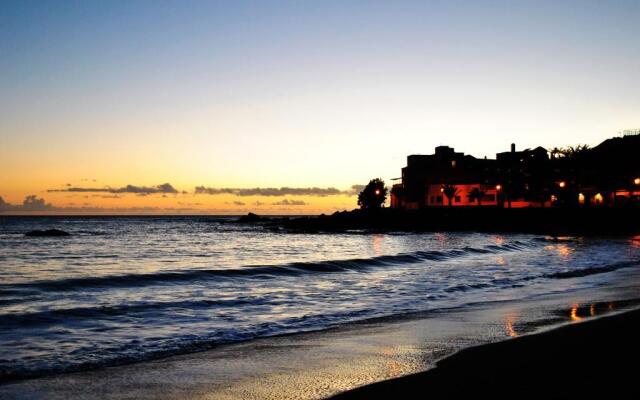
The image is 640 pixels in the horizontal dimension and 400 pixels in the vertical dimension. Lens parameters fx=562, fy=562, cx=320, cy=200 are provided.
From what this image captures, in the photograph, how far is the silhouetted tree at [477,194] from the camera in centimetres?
10456

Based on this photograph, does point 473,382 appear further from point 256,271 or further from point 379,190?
point 379,190

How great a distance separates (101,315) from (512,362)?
417 inches

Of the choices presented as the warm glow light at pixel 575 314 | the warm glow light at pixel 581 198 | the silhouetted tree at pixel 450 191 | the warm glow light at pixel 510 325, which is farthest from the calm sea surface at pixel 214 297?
the silhouetted tree at pixel 450 191

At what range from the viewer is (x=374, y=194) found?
144 m

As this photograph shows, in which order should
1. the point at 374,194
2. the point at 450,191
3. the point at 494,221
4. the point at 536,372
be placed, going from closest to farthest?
the point at 536,372, the point at 494,221, the point at 450,191, the point at 374,194

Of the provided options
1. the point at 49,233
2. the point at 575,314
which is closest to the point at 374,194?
the point at 49,233

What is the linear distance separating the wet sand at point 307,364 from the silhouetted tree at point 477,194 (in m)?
94.7

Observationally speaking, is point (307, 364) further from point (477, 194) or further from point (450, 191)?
point (477, 194)

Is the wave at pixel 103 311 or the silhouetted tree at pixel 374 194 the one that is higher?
the silhouetted tree at pixel 374 194

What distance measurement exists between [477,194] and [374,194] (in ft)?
140

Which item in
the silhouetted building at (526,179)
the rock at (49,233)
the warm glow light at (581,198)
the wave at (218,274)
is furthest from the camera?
the warm glow light at (581,198)

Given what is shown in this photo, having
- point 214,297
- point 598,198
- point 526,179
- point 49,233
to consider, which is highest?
point 526,179

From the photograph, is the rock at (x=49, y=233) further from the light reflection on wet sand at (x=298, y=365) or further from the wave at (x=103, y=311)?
the light reflection on wet sand at (x=298, y=365)

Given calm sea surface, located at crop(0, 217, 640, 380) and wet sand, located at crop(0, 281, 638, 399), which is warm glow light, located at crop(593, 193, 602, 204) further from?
wet sand, located at crop(0, 281, 638, 399)
